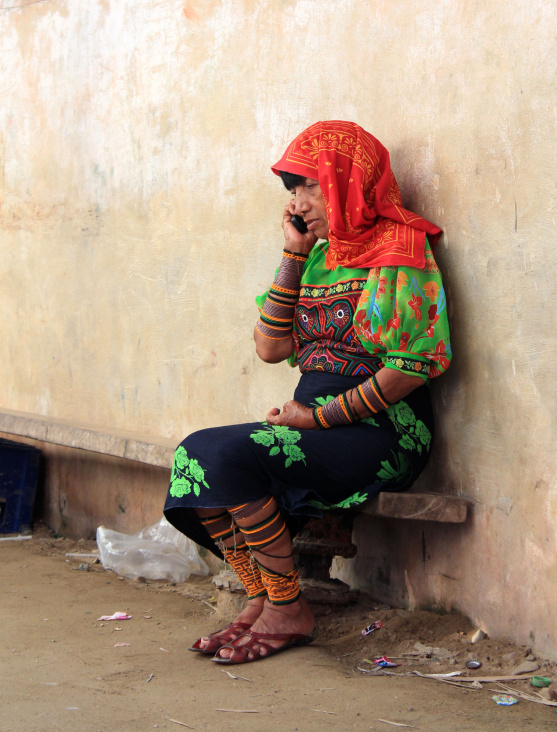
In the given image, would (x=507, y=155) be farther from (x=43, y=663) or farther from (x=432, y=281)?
(x=43, y=663)

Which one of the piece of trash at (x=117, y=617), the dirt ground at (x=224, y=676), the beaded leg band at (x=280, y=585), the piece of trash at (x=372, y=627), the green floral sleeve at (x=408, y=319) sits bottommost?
the piece of trash at (x=117, y=617)

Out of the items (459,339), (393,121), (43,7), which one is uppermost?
(43,7)

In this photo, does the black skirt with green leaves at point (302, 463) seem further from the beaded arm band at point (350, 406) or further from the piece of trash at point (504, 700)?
the piece of trash at point (504, 700)

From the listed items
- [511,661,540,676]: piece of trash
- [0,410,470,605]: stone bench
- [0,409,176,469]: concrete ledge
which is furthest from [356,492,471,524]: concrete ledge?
[0,409,176,469]: concrete ledge

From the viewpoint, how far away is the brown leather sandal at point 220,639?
2.96 meters

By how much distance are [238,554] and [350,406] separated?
0.69m

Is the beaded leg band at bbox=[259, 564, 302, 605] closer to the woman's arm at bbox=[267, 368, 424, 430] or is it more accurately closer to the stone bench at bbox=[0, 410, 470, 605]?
the stone bench at bbox=[0, 410, 470, 605]

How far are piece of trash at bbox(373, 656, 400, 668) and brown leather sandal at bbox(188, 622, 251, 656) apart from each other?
1.60 feet

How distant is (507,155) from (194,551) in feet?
8.34

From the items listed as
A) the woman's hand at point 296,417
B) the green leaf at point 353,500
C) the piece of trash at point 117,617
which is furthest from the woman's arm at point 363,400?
the piece of trash at point 117,617

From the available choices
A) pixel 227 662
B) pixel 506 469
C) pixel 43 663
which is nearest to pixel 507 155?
pixel 506 469

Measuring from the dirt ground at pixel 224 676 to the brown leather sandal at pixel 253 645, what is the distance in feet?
0.09

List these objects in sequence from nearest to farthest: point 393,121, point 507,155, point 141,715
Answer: point 141,715
point 507,155
point 393,121

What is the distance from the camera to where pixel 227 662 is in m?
2.85
